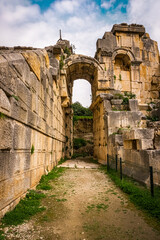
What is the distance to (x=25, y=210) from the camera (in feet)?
10.9

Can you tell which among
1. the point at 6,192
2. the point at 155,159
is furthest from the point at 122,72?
the point at 6,192

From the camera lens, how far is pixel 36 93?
512cm

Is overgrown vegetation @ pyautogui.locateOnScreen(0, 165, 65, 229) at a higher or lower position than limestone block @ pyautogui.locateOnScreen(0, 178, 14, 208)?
lower

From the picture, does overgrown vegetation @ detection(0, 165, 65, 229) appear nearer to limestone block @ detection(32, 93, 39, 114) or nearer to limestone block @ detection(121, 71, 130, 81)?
limestone block @ detection(32, 93, 39, 114)

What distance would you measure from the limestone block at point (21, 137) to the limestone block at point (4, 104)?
1.77 feet

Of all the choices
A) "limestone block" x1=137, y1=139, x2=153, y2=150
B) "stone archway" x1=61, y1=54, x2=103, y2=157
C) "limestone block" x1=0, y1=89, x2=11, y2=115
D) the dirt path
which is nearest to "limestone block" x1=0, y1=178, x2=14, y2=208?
the dirt path

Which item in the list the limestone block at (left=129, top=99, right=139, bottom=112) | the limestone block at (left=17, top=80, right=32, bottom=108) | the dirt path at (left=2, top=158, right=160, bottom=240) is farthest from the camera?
the limestone block at (left=129, top=99, right=139, bottom=112)

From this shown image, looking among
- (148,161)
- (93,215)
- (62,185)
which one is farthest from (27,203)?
(148,161)

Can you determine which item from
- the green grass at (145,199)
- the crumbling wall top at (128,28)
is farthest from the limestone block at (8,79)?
the crumbling wall top at (128,28)

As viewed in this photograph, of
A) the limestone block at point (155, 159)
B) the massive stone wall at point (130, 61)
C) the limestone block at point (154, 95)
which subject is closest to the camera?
the limestone block at point (155, 159)

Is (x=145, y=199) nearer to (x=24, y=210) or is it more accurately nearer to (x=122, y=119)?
(x=24, y=210)

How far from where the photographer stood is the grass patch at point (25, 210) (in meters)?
2.90

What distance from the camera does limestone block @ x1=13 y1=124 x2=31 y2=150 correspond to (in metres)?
3.54

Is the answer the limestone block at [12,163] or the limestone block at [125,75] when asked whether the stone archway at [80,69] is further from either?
the limestone block at [12,163]
